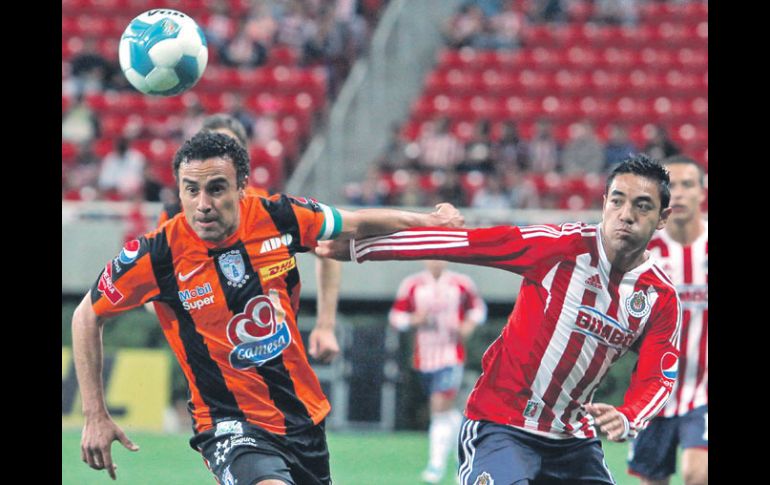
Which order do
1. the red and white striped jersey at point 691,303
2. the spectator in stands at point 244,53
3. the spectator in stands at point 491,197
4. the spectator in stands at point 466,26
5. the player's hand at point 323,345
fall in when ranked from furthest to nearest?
the spectator in stands at point 466,26 → the spectator in stands at point 244,53 → the spectator in stands at point 491,197 → the red and white striped jersey at point 691,303 → the player's hand at point 323,345

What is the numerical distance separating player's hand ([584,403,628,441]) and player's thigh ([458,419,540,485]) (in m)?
0.53

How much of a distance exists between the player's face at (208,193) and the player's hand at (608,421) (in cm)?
169

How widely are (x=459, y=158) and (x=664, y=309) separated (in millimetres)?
10650

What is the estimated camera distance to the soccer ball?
5.87 metres

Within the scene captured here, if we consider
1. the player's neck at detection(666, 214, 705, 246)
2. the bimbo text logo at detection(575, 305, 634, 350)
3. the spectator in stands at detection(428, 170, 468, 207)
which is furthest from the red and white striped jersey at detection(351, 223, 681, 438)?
the spectator in stands at detection(428, 170, 468, 207)

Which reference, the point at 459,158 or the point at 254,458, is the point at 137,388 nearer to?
the point at 459,158

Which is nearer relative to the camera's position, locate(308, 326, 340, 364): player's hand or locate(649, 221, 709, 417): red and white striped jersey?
locate(308, 326, 340, 364): player's hand

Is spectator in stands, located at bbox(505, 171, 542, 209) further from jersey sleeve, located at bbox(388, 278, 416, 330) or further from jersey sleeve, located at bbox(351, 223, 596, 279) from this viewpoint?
jersey sleeve, located at bbox(351, 223, 596, 279)

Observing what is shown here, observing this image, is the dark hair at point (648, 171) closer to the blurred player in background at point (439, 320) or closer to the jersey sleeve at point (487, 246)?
the jersey sleeve at point (487, 246)

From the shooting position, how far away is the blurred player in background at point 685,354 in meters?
6.68

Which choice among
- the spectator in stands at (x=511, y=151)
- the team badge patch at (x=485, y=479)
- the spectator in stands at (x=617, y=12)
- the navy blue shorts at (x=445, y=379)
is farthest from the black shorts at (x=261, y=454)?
the spectator in stands at (x=617, y=12)

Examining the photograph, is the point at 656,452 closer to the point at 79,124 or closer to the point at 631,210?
the point at 631,210

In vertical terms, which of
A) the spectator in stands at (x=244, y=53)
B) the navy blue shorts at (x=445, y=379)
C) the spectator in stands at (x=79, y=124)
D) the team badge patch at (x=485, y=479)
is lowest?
the navy blue shorts at (x=445, y=379)

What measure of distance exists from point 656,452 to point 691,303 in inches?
34.9
